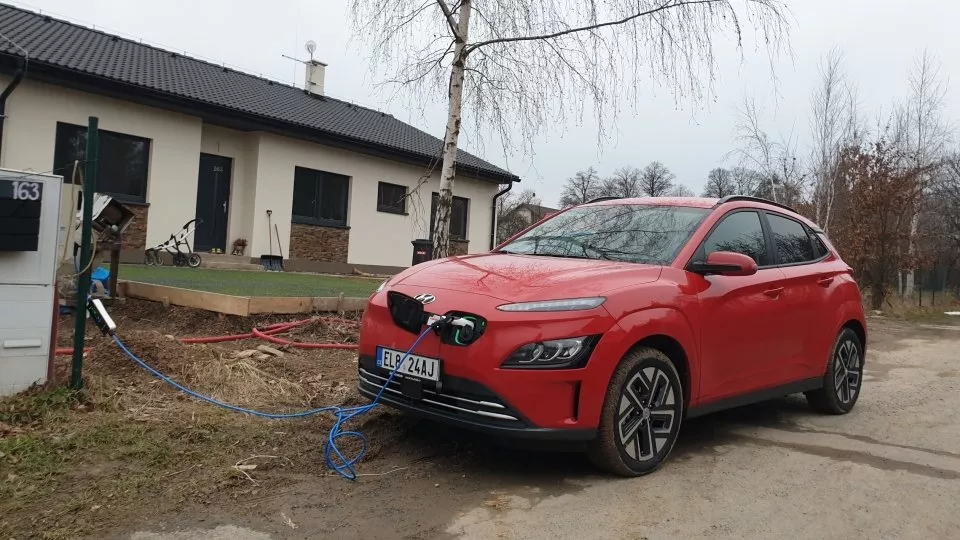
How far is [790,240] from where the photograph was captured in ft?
17.5

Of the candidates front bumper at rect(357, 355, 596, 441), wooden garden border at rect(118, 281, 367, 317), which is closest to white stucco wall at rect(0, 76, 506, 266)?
wooden garden border at rect(118, 281, 367, 317)

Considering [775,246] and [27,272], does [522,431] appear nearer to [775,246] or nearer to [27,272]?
[775,246]

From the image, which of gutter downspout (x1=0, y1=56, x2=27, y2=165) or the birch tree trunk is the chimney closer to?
gutter downspout (x1=0, y1=56, x2=27, y2=165)

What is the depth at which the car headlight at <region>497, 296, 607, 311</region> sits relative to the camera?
11.4 feet

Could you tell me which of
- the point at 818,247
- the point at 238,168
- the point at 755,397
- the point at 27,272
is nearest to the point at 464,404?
the point at 755,397

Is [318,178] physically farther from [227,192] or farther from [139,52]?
[139,52]

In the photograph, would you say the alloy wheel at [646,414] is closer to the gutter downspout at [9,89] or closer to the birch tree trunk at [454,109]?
the birch tree trunk at [454,109]

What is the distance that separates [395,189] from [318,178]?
2.68 metres

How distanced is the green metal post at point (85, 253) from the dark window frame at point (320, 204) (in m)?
12.8

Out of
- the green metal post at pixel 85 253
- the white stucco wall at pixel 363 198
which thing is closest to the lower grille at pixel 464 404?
the green metal post at pixel 85 253

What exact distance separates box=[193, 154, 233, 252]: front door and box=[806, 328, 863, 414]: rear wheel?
45.2ft

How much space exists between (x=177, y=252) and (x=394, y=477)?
→ 38.7ft

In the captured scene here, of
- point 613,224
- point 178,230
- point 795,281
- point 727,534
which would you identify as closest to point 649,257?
point 613,224

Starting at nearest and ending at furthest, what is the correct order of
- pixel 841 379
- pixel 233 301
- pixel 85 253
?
1. pixel 85 253
2. pixel 841 379
3. pixel 233 301
